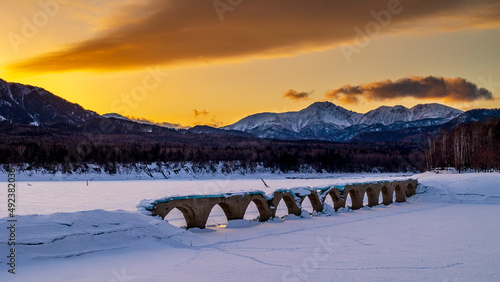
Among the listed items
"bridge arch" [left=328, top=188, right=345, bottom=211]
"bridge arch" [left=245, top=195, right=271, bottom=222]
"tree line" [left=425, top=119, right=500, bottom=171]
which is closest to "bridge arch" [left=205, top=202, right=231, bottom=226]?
"bridge arch" [left=245, top=195, right=271, bottom=222]

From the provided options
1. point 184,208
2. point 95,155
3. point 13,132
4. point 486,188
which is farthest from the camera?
point 13,132

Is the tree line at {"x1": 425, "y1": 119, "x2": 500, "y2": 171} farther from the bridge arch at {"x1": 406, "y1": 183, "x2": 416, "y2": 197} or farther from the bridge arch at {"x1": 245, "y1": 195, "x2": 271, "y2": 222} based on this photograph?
the bridge arch at {"x1": 245, "y1": 195, "x2": 271, "y2": 222}

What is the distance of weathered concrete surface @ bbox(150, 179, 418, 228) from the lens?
848 inches

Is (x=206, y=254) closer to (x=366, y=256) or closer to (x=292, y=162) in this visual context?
(x=366, y=256)

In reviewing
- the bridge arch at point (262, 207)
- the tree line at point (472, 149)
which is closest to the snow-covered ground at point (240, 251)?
the bridge arch at point (262, 207)

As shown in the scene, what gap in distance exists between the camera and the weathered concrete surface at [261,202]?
21547mm

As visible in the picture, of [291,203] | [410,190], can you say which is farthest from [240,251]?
[410,190]

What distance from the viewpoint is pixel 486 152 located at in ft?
229

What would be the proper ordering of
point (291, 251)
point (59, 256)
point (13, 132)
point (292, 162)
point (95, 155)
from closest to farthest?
point (59, 256)
point (291, 251)
point (95, 155)
point (292, 162)
point (13, 132)

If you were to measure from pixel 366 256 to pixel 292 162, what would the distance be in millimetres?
113129

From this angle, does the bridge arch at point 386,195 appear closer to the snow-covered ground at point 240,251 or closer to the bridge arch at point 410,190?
the bridge arch at point 410,190

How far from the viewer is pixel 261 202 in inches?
1006

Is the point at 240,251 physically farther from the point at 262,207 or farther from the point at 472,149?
the point at 472,149

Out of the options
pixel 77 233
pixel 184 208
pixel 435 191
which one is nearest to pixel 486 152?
pixel 435 191
